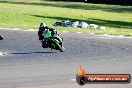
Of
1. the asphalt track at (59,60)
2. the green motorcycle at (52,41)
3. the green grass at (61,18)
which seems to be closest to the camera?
the asphalt track at (59,60)

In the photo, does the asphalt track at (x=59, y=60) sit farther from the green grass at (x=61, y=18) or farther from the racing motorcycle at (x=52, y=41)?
the green grass at (x=61, y=18)

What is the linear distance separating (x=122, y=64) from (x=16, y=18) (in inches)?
1055

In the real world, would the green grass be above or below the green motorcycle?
below

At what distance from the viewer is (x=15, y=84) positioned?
43.3 feet

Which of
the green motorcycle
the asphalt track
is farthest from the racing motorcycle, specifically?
the asphalt track

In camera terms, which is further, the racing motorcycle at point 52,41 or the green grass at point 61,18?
the green grass at point 61,18

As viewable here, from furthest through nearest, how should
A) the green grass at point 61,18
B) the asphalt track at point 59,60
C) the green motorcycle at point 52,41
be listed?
the green grass at point 61,18 → the green motorcycle at point 52,41 → the asphalt track at point 59,60

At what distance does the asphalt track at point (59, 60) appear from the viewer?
13930 mm

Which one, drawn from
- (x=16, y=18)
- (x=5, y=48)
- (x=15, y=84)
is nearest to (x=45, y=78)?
(x=15, y=84)

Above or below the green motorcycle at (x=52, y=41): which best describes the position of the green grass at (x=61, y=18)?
below

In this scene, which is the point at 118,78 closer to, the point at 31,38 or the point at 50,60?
the point at 50,60

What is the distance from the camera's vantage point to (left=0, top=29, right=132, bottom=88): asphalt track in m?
13.9

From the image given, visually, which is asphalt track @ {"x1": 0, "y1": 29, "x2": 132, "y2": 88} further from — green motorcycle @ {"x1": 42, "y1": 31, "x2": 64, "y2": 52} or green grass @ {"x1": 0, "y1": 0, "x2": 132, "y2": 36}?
green grass @ {"x1": 0, "y1": 0, "x2": 132, "y2": 36}

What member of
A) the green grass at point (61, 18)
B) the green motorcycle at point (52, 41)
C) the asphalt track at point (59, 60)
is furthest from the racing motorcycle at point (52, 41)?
the green grass at point (61, 18)
